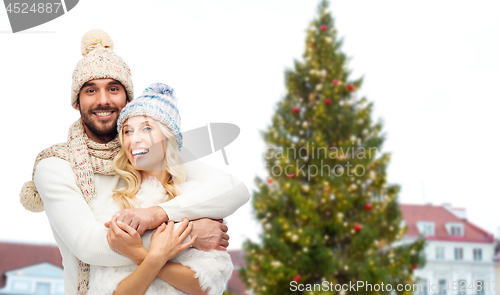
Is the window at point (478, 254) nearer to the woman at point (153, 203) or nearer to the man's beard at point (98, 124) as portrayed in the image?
the woman at point (153, 203)

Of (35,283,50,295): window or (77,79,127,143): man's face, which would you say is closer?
(77,79,127,143): man's face

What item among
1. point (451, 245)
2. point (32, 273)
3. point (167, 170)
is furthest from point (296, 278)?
point (451, 245)

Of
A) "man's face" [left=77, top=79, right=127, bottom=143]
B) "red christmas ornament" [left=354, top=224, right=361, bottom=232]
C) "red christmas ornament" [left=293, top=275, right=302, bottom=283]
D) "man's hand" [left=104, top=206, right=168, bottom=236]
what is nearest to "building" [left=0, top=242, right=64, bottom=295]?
"red christmas ornament" [left=293, top=275, right=302, bottom=283]

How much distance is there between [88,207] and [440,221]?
7836 mm

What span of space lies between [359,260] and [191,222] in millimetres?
3441

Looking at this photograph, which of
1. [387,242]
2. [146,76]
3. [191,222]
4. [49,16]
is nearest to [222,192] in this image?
[191,222]

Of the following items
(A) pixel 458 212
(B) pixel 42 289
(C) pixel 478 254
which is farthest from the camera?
(A) pixel 458 212

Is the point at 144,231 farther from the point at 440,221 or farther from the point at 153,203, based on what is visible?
the point at 440,221

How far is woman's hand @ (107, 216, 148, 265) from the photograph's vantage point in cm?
98

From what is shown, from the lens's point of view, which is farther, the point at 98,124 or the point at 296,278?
the point at 296,278

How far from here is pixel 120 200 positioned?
43.3 inches

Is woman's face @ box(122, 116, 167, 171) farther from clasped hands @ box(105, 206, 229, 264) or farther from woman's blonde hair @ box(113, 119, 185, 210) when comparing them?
clasped hands @ box(105, 206, 229, 264)

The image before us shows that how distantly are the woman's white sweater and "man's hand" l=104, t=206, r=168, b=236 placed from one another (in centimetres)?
8

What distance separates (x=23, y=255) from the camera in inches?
227
